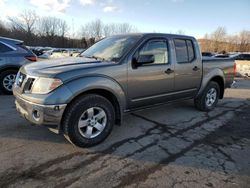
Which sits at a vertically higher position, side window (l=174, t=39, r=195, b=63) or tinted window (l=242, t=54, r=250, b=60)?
tinted window (l=242, t=54, r=250, b=60)

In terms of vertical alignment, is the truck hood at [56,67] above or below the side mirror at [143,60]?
below

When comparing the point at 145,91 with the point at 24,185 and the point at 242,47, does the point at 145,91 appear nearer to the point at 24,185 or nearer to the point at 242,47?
the point at 24,185

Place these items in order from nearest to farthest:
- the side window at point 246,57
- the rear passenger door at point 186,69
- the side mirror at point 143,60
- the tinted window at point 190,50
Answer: the side mirror at point 143,60, the rear passenger door at point 186,69, the tinted window at point 190,50, the side window at point 246,57

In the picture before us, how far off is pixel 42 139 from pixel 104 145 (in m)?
1.07

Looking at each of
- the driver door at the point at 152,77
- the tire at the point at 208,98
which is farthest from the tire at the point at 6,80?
the tire at the point at 208,98

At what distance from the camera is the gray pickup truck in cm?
337

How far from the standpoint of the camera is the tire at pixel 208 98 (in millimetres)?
5930

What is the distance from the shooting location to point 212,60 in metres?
5.92

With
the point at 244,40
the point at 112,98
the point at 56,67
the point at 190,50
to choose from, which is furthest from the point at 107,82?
the point at 244,40

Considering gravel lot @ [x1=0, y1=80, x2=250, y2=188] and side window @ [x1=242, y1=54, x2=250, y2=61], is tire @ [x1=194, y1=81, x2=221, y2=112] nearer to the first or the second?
gravel lot @ [x1=0, y1=80, x2=250, y2=188]

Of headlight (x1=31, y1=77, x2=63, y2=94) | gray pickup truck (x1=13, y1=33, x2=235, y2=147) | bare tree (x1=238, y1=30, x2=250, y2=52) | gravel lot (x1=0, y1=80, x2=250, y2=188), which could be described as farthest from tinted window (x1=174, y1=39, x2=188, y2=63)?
bare tree (x1=238, y1=30, x2=250, y2=52)

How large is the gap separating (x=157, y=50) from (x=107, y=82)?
55.9 inches

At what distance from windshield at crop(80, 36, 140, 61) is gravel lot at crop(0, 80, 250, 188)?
1428 millimetres

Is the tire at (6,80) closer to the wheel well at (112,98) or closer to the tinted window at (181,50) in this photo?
the wheel well at (112,98)
